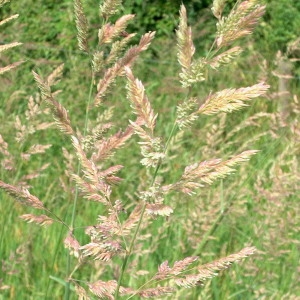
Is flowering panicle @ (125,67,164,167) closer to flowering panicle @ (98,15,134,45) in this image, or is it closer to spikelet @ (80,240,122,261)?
spikelet @ (80,240,122,261)

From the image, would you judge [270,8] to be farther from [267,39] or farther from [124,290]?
[124,290]

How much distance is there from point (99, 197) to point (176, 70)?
4920 millimetres

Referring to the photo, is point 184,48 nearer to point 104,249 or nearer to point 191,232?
point 104,249

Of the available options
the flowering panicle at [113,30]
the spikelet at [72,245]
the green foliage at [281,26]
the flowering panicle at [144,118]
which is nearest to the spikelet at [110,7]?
the flowering panicle at [113,30]

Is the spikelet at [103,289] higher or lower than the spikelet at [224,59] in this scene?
lower

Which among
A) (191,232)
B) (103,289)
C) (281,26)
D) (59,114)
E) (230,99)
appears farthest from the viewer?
(281,26)

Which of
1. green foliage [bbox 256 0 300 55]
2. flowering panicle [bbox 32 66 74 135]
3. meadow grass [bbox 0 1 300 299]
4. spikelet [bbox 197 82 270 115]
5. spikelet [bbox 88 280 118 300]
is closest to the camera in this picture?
spikelet [bbox 197 82 270 115]

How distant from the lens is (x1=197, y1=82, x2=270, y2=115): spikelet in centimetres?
94

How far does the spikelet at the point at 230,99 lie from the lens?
0.94 meters

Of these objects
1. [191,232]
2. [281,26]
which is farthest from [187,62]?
[281,26]

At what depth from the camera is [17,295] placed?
242 cm

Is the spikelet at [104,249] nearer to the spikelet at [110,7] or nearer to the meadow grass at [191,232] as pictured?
the meadow grass at [191,232]

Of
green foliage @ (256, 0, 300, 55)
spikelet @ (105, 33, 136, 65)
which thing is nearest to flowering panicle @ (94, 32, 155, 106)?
spikelet @ (105, 33, 136, 65)

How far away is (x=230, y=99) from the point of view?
95 centimetres
